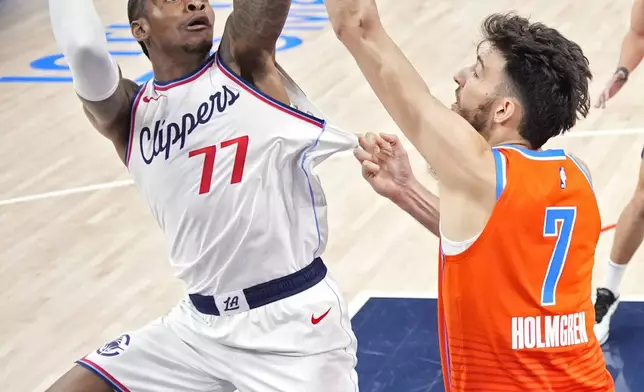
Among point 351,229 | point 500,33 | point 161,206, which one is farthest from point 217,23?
point 500,33

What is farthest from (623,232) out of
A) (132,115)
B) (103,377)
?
(103,377)

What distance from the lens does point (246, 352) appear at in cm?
416

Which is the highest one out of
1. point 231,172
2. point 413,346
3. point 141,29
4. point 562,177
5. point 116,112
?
point 562,177

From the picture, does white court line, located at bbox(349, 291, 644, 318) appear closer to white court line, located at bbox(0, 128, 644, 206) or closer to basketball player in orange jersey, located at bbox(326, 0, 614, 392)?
white court line, located at bbox(0, 128, 644, 206)

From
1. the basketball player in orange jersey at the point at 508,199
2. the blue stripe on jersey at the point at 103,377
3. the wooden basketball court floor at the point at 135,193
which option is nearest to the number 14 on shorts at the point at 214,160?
the blue stripe on jersey at the point at 103,377

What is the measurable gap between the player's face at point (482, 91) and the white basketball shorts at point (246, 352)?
1147mm

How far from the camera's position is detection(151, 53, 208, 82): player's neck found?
424 cm

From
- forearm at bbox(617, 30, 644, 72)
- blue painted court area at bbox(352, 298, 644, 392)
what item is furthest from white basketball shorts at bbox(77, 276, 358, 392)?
forearm at bbox(617, 30, 644, 72)

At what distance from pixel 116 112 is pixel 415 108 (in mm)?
1468

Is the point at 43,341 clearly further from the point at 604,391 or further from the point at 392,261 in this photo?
the point at 604,391

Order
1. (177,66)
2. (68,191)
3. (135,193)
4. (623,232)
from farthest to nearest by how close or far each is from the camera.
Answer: (68,191) < (135,193) < (623,232) < (177,66)

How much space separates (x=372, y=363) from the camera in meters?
5.72

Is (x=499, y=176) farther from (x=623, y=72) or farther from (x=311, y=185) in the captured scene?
(x=623, y=72)

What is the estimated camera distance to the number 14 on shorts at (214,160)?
4.05 meters
